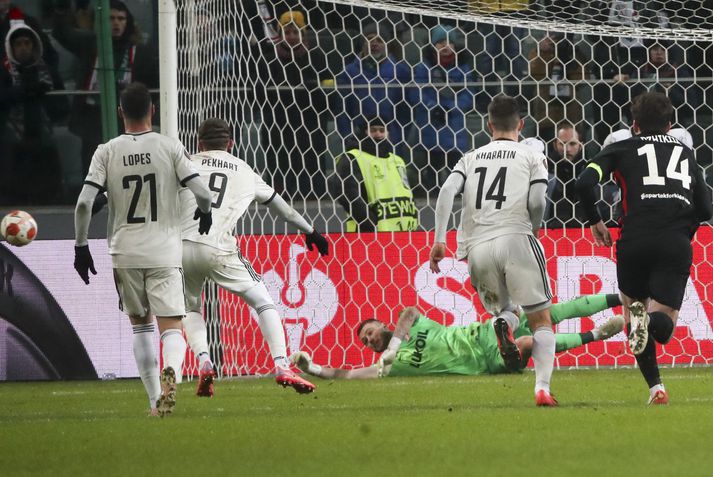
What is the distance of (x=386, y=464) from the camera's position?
5.01 m

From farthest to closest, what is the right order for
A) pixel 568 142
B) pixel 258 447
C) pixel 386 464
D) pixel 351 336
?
pixel 568 142 < pixel 351 336 < pixel 258 447 < pixel 386 464

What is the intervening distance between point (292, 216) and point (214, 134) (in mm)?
986

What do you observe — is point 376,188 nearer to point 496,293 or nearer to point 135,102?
point 496,293

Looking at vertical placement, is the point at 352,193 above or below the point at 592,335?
above

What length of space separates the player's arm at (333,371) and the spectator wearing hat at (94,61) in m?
3.73

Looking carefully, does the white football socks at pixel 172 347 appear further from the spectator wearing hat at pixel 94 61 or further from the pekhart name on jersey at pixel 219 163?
the spectator wearing hat at pixel 94 61

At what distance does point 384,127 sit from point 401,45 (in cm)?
109

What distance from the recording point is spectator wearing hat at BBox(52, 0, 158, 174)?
13.0m

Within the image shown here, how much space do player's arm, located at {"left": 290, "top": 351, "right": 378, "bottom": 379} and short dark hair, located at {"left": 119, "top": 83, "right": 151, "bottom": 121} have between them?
110 inches

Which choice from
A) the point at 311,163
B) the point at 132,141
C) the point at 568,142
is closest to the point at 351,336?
the point at 311,163

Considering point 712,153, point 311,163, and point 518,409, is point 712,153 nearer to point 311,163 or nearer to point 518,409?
point 311,163

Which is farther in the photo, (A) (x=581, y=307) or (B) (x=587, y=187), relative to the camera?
(A) (x=581, y=307)

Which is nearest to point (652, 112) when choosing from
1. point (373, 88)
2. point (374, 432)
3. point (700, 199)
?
point (700, 199)

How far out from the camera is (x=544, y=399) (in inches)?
290
